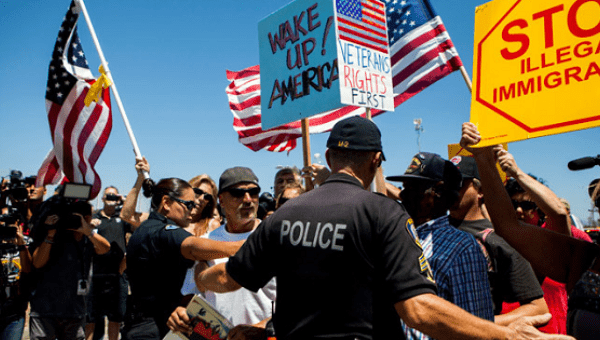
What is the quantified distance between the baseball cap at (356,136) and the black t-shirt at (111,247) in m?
5.81

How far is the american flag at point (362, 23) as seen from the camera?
4223mm

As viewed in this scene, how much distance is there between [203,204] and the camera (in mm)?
4941

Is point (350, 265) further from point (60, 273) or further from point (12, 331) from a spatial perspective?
point (60, 273)

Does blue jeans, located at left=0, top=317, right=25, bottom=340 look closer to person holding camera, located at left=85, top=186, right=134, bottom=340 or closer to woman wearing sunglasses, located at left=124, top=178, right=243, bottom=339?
woman wearing sunglasses, located at left=124, top=178, right=243, bottom=339

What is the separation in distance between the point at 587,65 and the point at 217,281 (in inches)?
85.5

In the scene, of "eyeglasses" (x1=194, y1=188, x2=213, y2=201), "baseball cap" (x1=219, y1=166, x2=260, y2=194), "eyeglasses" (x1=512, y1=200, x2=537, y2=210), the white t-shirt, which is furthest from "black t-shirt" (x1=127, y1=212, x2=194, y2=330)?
"eyeglasses" (x1=512, y1=200, x2=537, y2=210)

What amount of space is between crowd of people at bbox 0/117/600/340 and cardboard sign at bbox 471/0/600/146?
24 cm

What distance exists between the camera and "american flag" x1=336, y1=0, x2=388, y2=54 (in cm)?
422

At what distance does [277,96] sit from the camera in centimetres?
476

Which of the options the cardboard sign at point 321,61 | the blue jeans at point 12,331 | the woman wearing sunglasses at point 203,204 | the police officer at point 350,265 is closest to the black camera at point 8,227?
the blue jeans at point 12,331

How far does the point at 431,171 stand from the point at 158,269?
199cm

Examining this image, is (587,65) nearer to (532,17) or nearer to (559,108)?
(559,108)

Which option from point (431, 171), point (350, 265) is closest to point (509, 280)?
point (431, 171)

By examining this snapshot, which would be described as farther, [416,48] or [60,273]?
[416,48]
